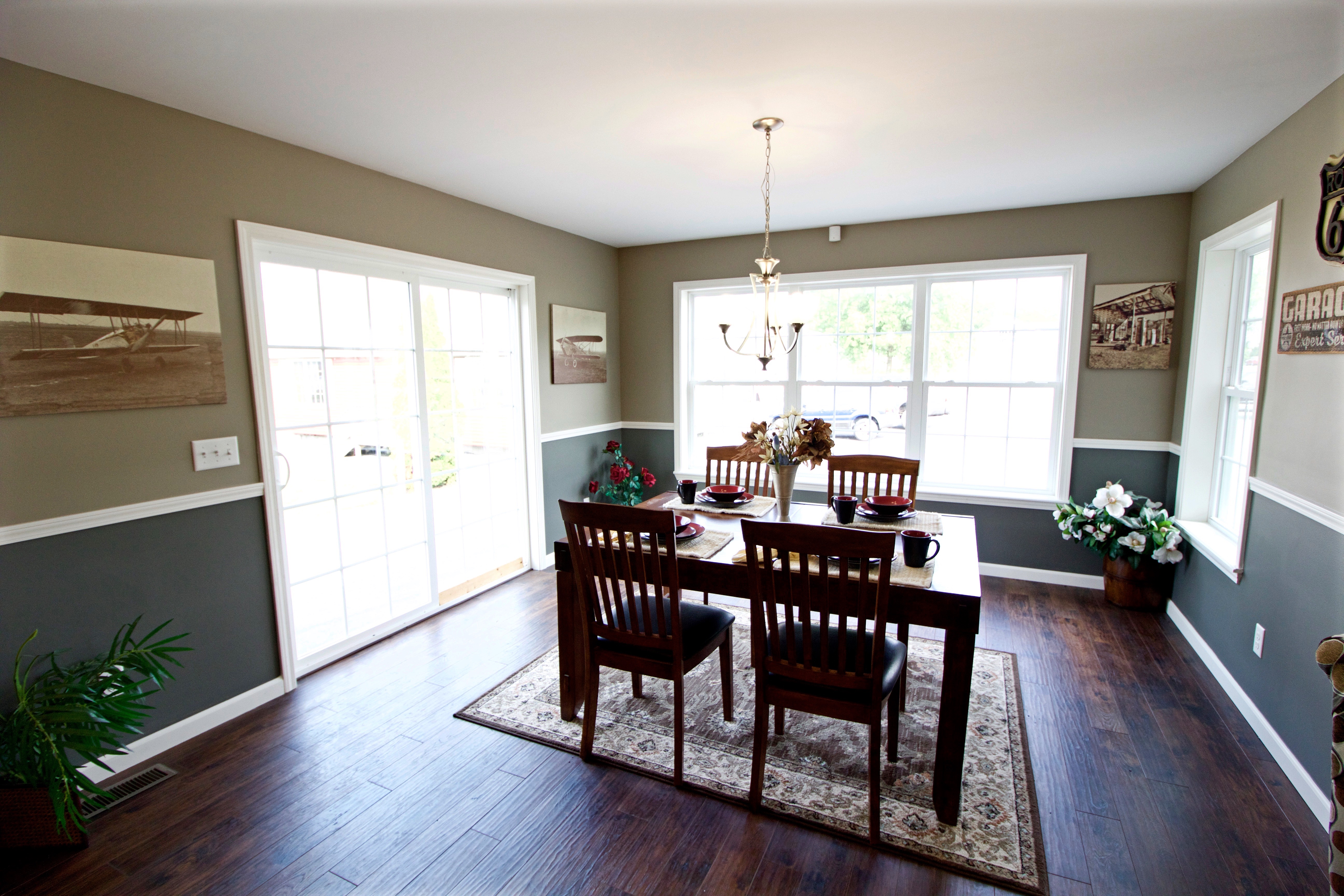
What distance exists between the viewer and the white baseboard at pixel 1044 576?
4.02 meters

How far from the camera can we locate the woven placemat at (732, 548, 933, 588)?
1.96m

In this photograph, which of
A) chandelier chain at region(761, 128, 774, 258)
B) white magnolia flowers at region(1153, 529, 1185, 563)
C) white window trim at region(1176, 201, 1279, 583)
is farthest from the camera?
white magnolia flowers at region(1153, 529, 1185, 563)

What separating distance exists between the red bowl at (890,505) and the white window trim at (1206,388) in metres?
1.65

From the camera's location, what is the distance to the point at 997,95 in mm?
2258

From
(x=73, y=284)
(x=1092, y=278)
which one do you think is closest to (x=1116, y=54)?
(x=1092, y=278)

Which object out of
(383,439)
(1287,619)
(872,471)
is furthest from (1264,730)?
(383,439)

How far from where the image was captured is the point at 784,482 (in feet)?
8.76

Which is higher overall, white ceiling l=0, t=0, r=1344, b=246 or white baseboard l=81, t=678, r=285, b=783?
white ceiling l=0, t=0, r=1344, b=246

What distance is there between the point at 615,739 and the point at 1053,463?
3.36 m

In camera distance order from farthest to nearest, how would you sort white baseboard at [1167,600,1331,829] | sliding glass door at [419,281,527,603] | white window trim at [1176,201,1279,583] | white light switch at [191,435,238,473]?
1. sliding glass door at [419,281,527,603]
2. white window trim at [1176,201,1279,583]
3. white light switch at [191,435,238,473]
4. white baseboard at [1167,600,1331,829]

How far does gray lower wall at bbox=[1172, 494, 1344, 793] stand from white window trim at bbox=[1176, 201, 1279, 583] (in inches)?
18.8

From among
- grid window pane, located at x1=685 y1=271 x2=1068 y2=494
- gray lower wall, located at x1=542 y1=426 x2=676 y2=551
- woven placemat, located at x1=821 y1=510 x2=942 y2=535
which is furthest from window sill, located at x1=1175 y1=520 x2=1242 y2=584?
gray lower wall, located at x1=542 y1=426 x2=676 y2=551

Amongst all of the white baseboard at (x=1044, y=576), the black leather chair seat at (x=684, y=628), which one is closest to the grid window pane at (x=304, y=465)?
the black leather chair seat at (x=684, y=628)

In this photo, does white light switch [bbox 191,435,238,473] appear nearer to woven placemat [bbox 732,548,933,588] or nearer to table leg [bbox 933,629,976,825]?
woven placemat [bbox 732,548,933,588]
